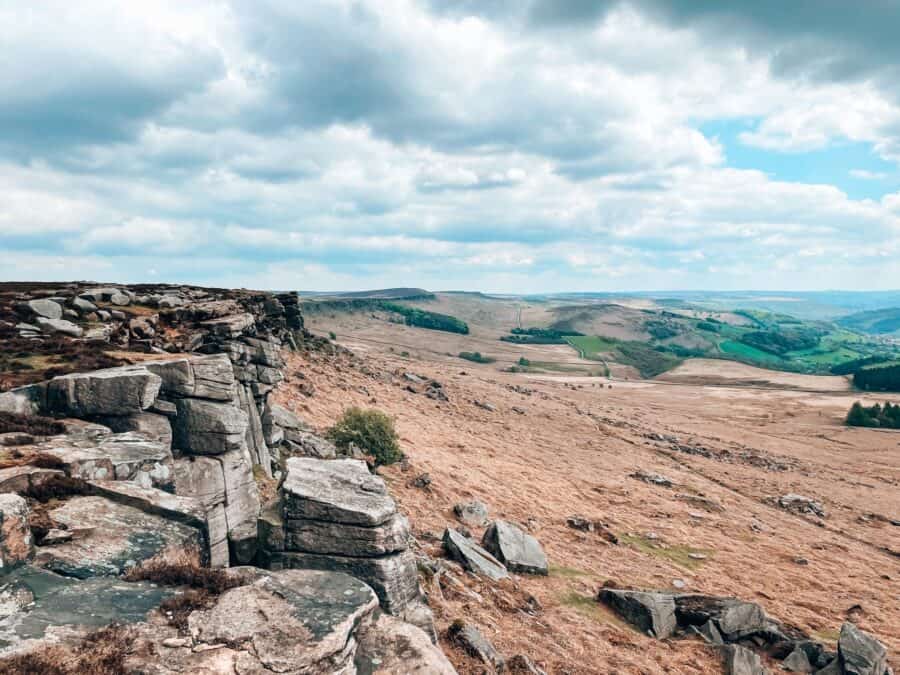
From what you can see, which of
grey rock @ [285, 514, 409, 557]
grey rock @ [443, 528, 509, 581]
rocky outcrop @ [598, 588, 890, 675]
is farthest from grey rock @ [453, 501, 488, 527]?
grey rock @ [285, 514, 409, 557]

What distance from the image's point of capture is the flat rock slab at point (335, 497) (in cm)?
1430

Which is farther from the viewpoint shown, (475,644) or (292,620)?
(475,644)

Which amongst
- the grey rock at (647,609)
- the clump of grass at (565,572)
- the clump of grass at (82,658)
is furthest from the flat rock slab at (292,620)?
the clump of grass at (565,572)

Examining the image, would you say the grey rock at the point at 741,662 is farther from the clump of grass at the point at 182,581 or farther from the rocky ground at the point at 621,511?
the clump of grass at the point at 182,581

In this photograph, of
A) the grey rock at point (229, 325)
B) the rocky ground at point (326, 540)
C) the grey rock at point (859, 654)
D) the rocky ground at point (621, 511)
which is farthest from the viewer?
the grey rock at point (229, 325)

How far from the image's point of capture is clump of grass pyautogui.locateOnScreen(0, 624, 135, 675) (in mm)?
7809

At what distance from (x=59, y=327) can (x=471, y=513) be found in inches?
888

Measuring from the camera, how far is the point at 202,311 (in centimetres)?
2950

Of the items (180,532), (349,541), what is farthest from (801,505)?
(180,532)

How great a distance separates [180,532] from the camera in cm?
1259

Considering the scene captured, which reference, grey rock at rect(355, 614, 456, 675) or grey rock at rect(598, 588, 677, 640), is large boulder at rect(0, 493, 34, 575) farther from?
grey rock at rect(598, 588, 677, 640)

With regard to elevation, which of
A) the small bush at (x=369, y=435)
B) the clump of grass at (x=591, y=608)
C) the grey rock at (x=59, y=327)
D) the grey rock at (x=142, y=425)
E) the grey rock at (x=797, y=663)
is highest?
the grey rock at (x=59, y=327)

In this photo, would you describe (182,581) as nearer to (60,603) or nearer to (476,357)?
(60,603)

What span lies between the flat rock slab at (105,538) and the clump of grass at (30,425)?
3458 mm
